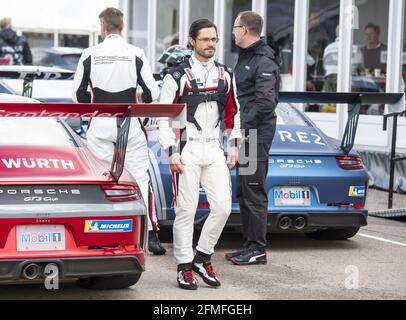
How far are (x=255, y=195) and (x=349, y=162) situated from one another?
1.16 meters

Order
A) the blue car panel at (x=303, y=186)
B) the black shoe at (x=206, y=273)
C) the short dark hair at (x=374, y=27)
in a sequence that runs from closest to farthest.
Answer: the black shoe at (x=206, y=273)
the blue car panel at (x=303, y=186)
the short dark hair at (x=374, y=27)

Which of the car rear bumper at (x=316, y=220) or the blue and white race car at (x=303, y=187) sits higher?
the blue and white race car at (x=303, y=187)

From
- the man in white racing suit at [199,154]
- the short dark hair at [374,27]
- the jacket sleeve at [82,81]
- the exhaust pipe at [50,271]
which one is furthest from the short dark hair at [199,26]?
the short dark hair at [374,27]

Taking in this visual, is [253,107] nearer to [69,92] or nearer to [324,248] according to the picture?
[324,248]

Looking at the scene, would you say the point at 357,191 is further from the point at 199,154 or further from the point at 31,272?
the point at 31,272

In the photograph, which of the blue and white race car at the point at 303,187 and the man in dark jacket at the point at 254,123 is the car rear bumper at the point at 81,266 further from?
the blue and white race car at the point at 303,187

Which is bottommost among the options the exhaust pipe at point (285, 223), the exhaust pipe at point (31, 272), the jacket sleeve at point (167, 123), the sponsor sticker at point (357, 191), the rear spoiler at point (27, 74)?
the exhaust pipe at point (285, 223)

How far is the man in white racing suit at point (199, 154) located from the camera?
22.0ft

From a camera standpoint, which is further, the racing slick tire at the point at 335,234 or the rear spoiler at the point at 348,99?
the racing slick tire at the point at 335,234

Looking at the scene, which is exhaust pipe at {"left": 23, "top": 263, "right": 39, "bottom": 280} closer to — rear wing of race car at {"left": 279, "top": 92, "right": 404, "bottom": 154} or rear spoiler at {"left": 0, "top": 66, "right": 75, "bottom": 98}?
rear wing of race car at {"left": 279, "top": 92, "right": 404, "bottom": 154}

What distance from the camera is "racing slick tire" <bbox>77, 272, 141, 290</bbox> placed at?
21.3ft

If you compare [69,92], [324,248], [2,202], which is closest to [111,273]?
[2,202]
